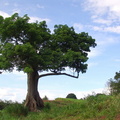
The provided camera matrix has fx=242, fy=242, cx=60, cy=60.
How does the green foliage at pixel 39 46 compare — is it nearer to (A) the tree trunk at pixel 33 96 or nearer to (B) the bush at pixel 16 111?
(A) the tree trunk at pixel 33 96

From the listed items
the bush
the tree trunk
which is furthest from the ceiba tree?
the bush

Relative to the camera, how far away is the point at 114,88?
36.4 metres

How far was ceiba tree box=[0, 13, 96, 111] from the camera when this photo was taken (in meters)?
18.5

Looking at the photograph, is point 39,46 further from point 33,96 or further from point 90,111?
point 90,111

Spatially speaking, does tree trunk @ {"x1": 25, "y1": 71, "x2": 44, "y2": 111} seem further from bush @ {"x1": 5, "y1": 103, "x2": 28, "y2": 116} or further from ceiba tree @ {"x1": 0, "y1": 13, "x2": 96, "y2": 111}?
bush @ {"x1": 5, "y1": 103, "x2": 28, "y2": 116}

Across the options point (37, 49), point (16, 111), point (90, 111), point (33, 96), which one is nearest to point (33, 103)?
point (33, 96)

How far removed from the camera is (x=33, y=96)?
2100cm

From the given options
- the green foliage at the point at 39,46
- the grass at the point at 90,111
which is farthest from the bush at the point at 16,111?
the green foliage at the point at 39,46

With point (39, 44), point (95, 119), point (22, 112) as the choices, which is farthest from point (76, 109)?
point (39, 44)

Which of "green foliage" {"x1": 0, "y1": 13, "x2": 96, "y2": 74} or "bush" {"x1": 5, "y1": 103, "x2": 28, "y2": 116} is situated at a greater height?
"green foliage" {"x1": 0, "y1": 13, "x2": 96, "y2": 74}

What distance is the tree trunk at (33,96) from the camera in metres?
20.3

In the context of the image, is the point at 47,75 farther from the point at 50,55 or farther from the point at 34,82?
the point at 50,55

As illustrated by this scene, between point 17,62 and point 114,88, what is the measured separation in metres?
20.8

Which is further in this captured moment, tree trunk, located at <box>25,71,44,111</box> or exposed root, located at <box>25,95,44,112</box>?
tree trunk, located at <box>25,71,44,111</box>
